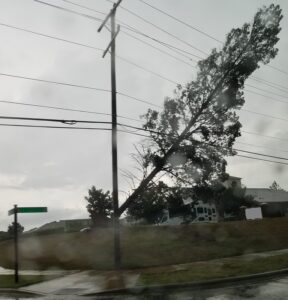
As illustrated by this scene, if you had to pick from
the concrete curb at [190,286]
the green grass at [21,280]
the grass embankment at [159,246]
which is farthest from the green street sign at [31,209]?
the concrete curb at [190,286]

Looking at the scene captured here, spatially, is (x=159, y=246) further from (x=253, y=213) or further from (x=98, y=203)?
(x=98, y=203)

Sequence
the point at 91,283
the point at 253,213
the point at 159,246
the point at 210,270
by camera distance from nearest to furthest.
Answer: the point at 91,283, the point at 210,270, the point at 159,246, the point at 253,213

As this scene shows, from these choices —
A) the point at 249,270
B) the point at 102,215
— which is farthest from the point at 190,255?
the point at 102,215

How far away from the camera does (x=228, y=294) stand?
11625 mm

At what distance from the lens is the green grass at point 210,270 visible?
46.2ft

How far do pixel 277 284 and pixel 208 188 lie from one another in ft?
37.4

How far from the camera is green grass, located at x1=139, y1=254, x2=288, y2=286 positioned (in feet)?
46.2

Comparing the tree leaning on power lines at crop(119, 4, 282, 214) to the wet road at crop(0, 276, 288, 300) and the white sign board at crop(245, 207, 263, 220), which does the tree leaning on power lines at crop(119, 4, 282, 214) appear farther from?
the white sign board at crop(245, 207, 263, 220)

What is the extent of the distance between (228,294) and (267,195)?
7208 cm

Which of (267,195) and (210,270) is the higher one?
(267,195)

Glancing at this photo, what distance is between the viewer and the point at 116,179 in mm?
18688

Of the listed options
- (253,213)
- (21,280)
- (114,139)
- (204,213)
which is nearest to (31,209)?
(21,280)

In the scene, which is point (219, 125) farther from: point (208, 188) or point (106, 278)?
point (106, 278)

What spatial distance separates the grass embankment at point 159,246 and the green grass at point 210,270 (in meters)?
2.59
